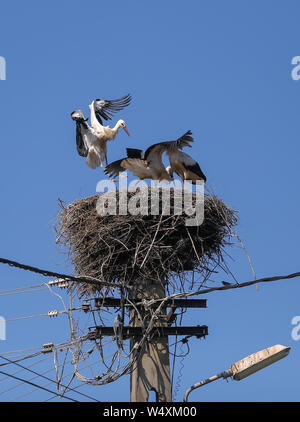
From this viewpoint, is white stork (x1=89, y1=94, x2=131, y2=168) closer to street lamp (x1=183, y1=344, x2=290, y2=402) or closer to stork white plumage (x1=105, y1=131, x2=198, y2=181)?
stork white plumage (x1=105, y1=131, x2=198, y2=181)

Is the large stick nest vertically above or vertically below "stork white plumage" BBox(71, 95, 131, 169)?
below

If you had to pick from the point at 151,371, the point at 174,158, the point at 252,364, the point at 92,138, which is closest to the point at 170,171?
the point at 174,158

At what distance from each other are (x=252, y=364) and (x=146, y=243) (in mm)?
2878

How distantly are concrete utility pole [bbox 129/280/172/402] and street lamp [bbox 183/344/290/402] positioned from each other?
126 centimetres

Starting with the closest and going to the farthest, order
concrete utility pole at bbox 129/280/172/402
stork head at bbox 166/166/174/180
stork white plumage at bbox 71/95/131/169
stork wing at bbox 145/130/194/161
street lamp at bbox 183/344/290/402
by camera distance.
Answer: street lamp at bbox 183/344/290/402
concrete utility pole at bbox 129/280/172/402
stork wing at bbox 145/130/194/161
stork head at bbox 166/166/174/180
stork white plumage at bbox 71/95/131/169

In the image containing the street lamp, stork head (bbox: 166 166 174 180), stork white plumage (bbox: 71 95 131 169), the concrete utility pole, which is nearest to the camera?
the street lamp

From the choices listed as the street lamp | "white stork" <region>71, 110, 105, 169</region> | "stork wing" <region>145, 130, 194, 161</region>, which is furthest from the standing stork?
the street lamp

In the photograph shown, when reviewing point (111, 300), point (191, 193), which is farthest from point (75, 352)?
point (191, 193)

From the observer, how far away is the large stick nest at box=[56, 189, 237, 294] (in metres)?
12.2

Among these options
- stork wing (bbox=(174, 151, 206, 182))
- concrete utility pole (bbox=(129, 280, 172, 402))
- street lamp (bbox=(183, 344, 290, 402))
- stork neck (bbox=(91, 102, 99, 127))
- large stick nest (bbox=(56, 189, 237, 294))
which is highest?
stork neck (bbox=(91, 102, 99, 127))

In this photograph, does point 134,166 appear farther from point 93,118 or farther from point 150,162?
point 93,118

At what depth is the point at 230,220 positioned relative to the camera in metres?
13.0

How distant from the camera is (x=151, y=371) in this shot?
11.5m

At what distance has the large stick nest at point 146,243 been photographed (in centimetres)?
1220
